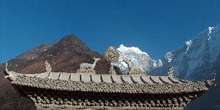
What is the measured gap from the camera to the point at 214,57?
198250 millimetres

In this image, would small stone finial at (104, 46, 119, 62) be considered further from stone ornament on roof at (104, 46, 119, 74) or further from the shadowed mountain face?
the shadowed mountain face

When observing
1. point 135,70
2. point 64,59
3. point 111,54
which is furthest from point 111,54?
point 64,59

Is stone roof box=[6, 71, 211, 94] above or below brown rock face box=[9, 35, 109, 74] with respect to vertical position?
below

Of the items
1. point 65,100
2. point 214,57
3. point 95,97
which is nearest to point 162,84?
point 95,97

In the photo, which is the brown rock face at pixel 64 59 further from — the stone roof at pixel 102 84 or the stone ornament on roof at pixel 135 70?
the stone roof at pixel 102 84

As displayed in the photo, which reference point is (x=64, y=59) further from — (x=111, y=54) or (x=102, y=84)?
(x=102, y=84)

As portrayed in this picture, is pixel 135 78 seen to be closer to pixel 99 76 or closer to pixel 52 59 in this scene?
pixel 99 76

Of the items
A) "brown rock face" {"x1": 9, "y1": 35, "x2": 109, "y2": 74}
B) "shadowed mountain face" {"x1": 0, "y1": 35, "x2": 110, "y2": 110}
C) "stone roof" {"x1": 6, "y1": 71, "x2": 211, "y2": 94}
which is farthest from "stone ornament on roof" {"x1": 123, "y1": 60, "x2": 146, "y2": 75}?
"brown rock face" {"x1": 9, "y1": 35, "x2": 109, "y2": 74}

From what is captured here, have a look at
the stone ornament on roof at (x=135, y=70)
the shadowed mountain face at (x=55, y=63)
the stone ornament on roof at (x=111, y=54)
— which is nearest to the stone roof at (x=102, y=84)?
the stone ornament on roof at (x=135, y=70)

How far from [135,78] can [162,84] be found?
140 centimetres

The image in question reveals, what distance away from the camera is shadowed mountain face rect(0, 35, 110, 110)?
38219 mm

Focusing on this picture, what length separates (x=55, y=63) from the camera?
1834 inches

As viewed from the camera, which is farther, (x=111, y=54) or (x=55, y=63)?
(x=55, y=63)

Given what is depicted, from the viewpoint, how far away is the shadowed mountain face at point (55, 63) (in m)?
38.2
